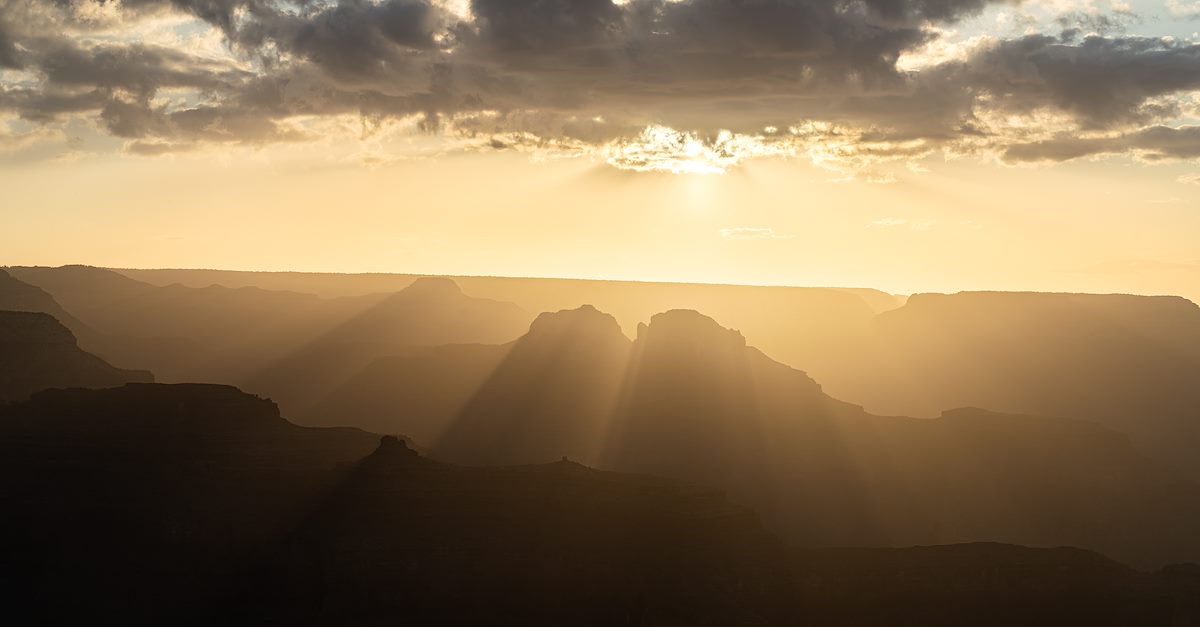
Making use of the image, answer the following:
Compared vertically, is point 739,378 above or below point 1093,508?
above

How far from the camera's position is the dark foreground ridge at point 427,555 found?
228ft

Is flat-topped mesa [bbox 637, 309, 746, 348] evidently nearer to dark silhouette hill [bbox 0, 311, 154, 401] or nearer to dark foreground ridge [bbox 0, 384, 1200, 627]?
dark foreground ridge [bbox 0, 384, 1200, 627]

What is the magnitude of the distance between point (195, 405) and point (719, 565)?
4090 cm

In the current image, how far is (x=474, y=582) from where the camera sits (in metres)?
69.3

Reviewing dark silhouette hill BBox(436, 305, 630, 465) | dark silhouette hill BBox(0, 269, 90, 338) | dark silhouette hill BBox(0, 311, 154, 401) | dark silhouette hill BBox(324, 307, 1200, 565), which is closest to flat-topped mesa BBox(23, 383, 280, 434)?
dark silhouette hill BBox(0, 311, 154, 401)

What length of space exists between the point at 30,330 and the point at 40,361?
428 centimetres

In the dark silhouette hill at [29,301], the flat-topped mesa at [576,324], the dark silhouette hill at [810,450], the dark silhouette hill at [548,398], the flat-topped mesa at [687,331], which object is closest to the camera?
the dark silhouette hill at [810,450]

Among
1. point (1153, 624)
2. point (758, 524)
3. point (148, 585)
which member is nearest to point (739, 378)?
point (758, 524)

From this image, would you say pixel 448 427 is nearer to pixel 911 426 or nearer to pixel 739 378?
pixel 739 378

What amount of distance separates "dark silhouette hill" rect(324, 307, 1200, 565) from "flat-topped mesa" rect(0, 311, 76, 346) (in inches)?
1267

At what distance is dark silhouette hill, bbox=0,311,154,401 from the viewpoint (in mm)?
109250

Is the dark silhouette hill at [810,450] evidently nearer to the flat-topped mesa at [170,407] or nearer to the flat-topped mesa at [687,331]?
the flat-topped mesa at [687,331]

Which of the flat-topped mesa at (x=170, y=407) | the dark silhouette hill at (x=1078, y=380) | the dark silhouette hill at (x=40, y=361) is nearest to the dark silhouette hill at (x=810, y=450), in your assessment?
the dark silhouette hill at (x=40, y=361)

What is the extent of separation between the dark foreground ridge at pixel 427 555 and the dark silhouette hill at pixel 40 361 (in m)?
33.0
